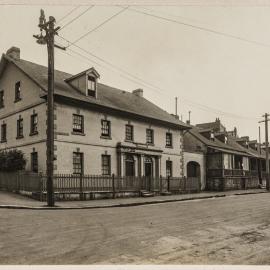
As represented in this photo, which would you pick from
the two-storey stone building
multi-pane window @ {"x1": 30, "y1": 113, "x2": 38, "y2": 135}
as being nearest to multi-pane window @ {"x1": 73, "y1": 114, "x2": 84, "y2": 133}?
the two-storey stone building

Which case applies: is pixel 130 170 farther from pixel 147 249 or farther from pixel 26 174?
pixel 147 249

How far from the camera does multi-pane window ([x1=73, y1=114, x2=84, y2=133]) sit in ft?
79.9

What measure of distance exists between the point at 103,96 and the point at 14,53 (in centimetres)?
663

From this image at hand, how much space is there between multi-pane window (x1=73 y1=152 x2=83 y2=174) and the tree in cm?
317

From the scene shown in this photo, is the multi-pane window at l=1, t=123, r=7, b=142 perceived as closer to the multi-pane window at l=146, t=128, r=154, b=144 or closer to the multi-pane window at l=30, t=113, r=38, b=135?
the multi-pane window at l=30, t=113, r=38, b=135

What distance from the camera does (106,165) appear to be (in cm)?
2620

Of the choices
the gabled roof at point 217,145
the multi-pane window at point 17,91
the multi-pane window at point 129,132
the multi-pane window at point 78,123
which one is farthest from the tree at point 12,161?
the gabled roof at point 217,145

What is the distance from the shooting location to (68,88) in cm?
2538

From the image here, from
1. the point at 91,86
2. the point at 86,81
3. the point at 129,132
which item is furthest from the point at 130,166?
the point at 86,81

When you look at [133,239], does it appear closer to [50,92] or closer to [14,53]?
[50,92]

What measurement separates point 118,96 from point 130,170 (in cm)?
658

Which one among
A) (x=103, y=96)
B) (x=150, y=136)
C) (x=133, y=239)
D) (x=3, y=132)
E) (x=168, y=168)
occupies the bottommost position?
(x=133, y=239)

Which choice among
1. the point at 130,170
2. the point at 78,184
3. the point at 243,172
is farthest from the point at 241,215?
the point at 243,172

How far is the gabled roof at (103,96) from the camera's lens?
79.3 ft
